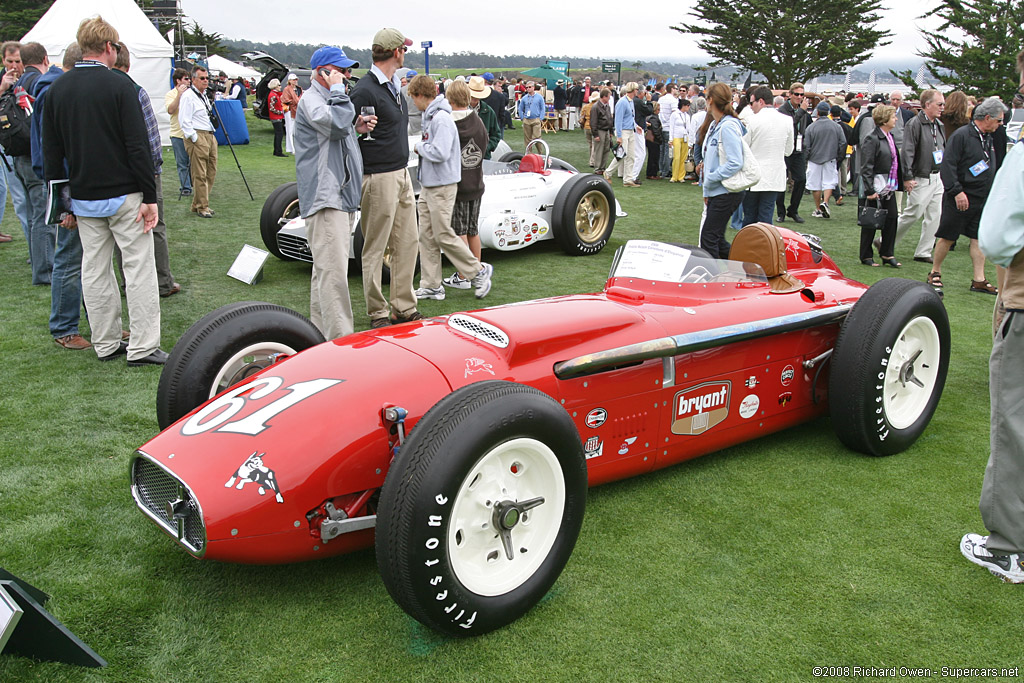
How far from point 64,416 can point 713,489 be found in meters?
3.60

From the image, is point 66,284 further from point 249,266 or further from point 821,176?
point 821,176

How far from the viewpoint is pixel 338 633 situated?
261 centimetres

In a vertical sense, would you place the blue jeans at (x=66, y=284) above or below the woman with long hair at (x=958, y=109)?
below

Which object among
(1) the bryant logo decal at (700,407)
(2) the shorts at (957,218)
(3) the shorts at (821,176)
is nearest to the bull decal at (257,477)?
(1) the bryant logo decal at (700,407)

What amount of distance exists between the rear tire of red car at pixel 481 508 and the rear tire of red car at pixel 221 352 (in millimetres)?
1356

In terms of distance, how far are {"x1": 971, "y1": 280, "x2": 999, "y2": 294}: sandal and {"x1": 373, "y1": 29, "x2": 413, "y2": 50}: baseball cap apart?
6.26 m

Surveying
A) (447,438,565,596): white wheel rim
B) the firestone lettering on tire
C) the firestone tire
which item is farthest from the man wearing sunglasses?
the firestone lettering on tire

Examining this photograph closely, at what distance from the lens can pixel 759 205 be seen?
7879 millimetres

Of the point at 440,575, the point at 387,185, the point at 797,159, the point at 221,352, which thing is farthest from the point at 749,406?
the point at 797,159

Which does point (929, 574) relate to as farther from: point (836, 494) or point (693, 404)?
point (693, 404)

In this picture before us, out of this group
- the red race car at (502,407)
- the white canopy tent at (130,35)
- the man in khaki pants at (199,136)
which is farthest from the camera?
the white canopy tent at (130,35)

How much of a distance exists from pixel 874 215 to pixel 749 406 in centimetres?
561

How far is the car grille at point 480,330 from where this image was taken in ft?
10.6

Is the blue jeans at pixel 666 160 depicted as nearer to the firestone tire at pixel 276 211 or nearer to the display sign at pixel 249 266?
the firestone tire at pixel 276 211
